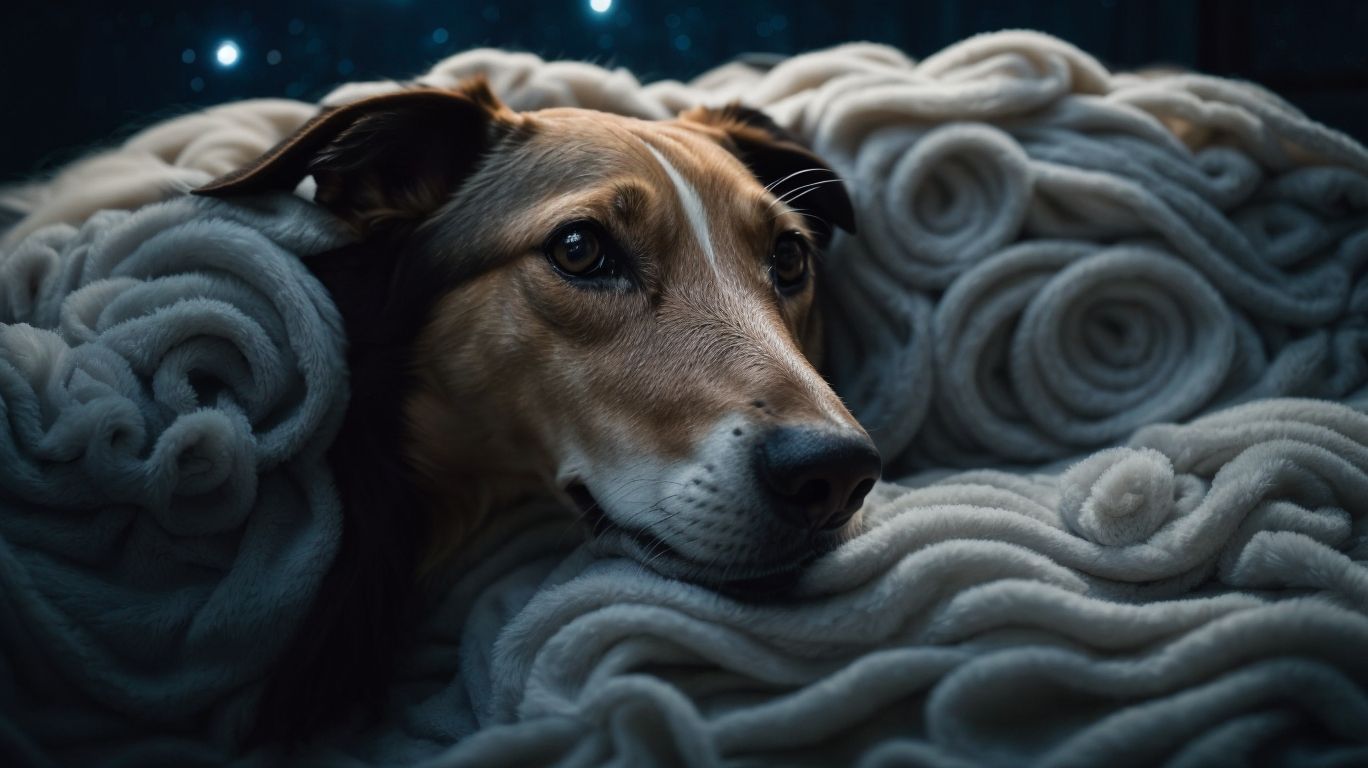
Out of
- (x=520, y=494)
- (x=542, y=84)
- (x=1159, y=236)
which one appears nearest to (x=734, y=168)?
Result: (x=542, y=84)

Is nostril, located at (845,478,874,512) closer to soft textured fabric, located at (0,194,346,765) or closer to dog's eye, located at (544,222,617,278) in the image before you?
dog's eye, located at (544,222,617,278)

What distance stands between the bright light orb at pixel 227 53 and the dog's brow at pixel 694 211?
1.23 metres

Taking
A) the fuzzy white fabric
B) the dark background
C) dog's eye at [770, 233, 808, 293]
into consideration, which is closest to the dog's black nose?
dog's eye at [770, 233, 808, 293]

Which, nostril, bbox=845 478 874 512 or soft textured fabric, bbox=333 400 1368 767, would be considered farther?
nostril, bbox=845 478 874 512

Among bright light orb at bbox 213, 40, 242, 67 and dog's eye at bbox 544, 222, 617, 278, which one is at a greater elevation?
bright light orb at bbox 213, 40, 242, 67

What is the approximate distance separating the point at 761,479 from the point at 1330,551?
2.03ft

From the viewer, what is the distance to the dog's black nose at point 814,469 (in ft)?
2.94

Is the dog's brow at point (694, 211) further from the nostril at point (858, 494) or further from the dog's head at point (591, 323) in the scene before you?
the nostril at point (858, 494)

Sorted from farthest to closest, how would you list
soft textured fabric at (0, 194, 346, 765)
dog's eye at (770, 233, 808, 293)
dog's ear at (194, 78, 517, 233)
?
1. dog's eye at (770, 233, 808, 293)
2. dog's ear at (194, 78, 517, 233)
3. soft textured fabric at (0, 194, 346, 765)

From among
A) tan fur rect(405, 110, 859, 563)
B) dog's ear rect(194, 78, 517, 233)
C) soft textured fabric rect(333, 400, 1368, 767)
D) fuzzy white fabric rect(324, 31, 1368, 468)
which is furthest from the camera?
fuzzy white fabric rect(324, 31, 1368, 468)

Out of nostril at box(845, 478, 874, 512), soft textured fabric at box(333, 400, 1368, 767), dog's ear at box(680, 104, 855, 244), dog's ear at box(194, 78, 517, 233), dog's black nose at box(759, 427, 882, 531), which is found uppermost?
dog's ear at box(194, 78, 517, 233)

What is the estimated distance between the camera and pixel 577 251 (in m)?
1.12

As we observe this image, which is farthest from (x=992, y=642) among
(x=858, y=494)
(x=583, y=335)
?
(x=583, y=335)

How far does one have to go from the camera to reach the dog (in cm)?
96
